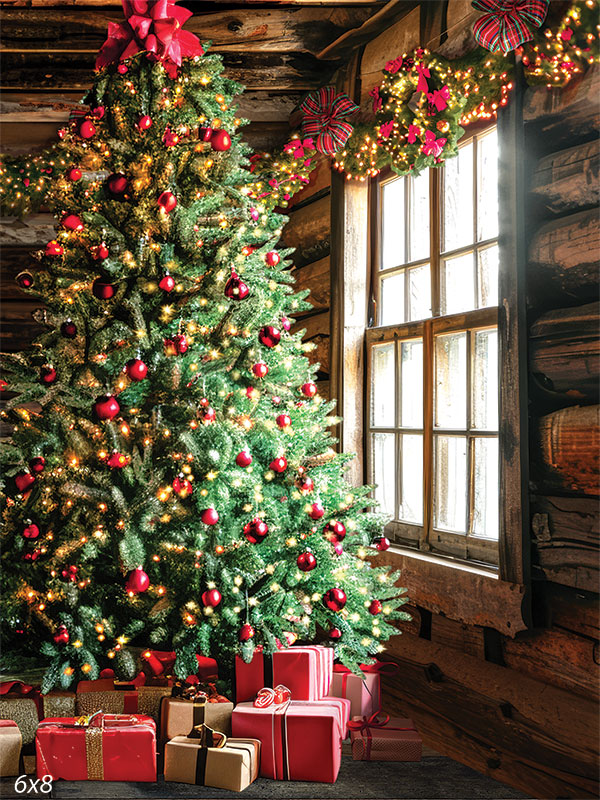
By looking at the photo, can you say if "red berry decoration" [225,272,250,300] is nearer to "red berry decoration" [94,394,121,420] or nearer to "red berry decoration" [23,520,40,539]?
"red berry decoration" [94,394,121,420]

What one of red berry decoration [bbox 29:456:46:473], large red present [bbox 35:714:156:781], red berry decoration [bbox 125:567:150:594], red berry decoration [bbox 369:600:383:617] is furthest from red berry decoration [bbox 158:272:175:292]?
large red present [bbox 35:714:156:781]

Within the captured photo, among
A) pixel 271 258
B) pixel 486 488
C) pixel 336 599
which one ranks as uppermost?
pixel 271 258

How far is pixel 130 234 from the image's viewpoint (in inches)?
110

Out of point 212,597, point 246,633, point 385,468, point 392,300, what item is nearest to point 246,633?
point 246,633

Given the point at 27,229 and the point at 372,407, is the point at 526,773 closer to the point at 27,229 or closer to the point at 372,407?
the point at 372,407

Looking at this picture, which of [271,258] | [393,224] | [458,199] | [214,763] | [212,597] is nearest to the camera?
[214,763]

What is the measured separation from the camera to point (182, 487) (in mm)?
2578

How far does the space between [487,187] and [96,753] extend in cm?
277

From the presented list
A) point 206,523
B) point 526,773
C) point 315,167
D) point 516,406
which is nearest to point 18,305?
point 315,167

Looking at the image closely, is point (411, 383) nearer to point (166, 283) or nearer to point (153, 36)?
point (166, 283)

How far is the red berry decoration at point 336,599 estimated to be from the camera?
2656 mm

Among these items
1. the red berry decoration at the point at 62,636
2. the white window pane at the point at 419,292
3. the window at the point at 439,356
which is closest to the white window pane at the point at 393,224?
the window at the point at 439,356

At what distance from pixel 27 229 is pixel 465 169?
3351mm

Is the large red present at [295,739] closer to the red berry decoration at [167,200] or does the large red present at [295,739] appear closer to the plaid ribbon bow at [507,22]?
the red berry decoration at [167,200]
